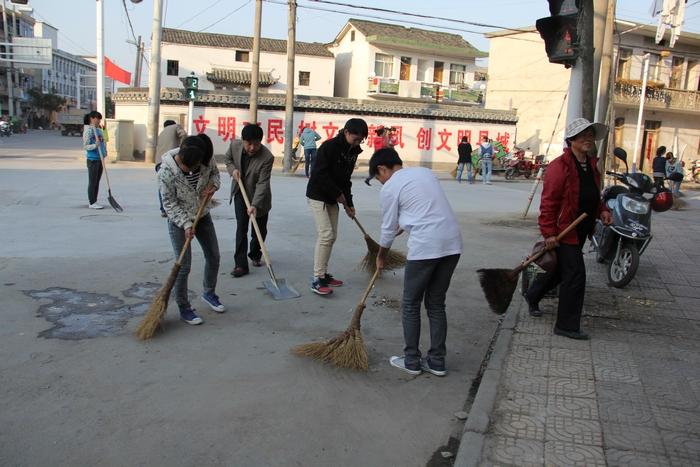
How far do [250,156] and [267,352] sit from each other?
2.40m

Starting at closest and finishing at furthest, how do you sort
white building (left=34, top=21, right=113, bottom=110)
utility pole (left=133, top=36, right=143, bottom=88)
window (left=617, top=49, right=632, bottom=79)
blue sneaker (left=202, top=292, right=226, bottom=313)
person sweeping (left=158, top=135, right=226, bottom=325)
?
person sweeping (left=158, top=135, right=226, bottom=325) → blue sneaker (left=202, top=292, right=226, bottom=313) → window (left=617, top=49, right=632, bottom=79) → utility pole (left=133, top=36, right=143, bottom=88) → white building (left=34, top=21, right=113, bottom=110)

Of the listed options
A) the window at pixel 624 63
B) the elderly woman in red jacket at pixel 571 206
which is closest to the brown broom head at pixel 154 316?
the elderly woman in red jacket at pixel 571 206

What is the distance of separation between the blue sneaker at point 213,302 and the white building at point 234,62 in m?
30.8

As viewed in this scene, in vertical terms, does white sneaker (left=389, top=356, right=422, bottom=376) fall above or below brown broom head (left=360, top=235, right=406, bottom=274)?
below

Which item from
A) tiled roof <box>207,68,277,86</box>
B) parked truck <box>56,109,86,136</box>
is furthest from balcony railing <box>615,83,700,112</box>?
parked truck <box>56,109,86,136</box>

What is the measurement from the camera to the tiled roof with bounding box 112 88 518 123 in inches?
865

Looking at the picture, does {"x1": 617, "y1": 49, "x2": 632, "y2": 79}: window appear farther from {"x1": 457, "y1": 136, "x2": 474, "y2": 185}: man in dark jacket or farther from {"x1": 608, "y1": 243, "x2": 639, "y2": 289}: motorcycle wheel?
{"x1": 608, "y1": 243, "x2": 639, "y2": 289}: motorcycle wheel

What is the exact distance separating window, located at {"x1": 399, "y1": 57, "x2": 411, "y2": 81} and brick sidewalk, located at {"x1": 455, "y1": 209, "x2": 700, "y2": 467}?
32.5 meters

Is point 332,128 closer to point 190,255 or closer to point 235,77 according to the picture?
point 235,77

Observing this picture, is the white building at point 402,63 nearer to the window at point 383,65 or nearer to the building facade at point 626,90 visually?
the window at point 383,65

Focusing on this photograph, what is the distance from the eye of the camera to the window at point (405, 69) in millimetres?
36312

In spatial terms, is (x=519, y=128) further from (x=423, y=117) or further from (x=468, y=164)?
(x=468, y=164)

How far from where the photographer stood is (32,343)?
395 cm

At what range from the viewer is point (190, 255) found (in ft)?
14.7
